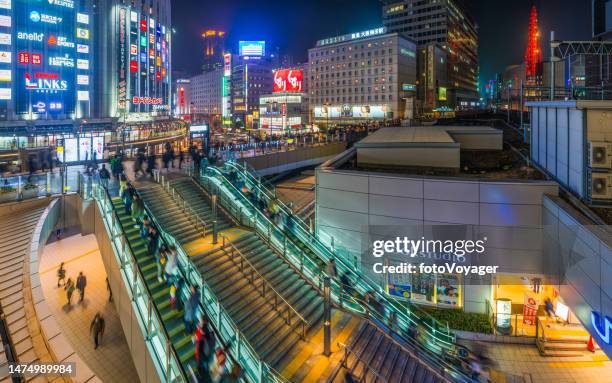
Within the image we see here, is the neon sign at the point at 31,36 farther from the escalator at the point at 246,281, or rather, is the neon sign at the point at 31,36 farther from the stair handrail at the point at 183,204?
the escalator at the point at 246,281

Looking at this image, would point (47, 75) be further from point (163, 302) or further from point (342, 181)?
point (163, 302)

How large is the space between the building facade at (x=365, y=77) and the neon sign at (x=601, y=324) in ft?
264

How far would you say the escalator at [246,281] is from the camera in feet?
31.8

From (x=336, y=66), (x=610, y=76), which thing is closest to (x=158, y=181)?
(x=610, y=76)

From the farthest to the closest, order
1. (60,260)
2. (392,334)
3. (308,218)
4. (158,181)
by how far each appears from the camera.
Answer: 1. (308,218)
2. (60,260)
3. (158,181)
4. (392,334)

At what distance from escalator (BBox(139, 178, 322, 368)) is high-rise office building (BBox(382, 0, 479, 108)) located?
106439 mm

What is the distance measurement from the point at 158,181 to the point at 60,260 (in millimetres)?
6412

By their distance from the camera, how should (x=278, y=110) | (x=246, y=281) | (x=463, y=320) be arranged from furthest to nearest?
1. (x=278, y=110)
2. (x=463, y=320)
3. (x=246, y=281)

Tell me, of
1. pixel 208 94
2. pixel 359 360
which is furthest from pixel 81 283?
pixel 208 94

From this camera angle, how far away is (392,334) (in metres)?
11.4

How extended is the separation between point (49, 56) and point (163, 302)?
59051 millimetres

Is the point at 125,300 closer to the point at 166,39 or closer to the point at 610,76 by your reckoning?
the point at 610,76

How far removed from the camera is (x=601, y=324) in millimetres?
9602

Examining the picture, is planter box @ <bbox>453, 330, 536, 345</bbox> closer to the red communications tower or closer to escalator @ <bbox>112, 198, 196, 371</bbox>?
escalator @ <bbox>112, 198, 196, 371</bbox>
